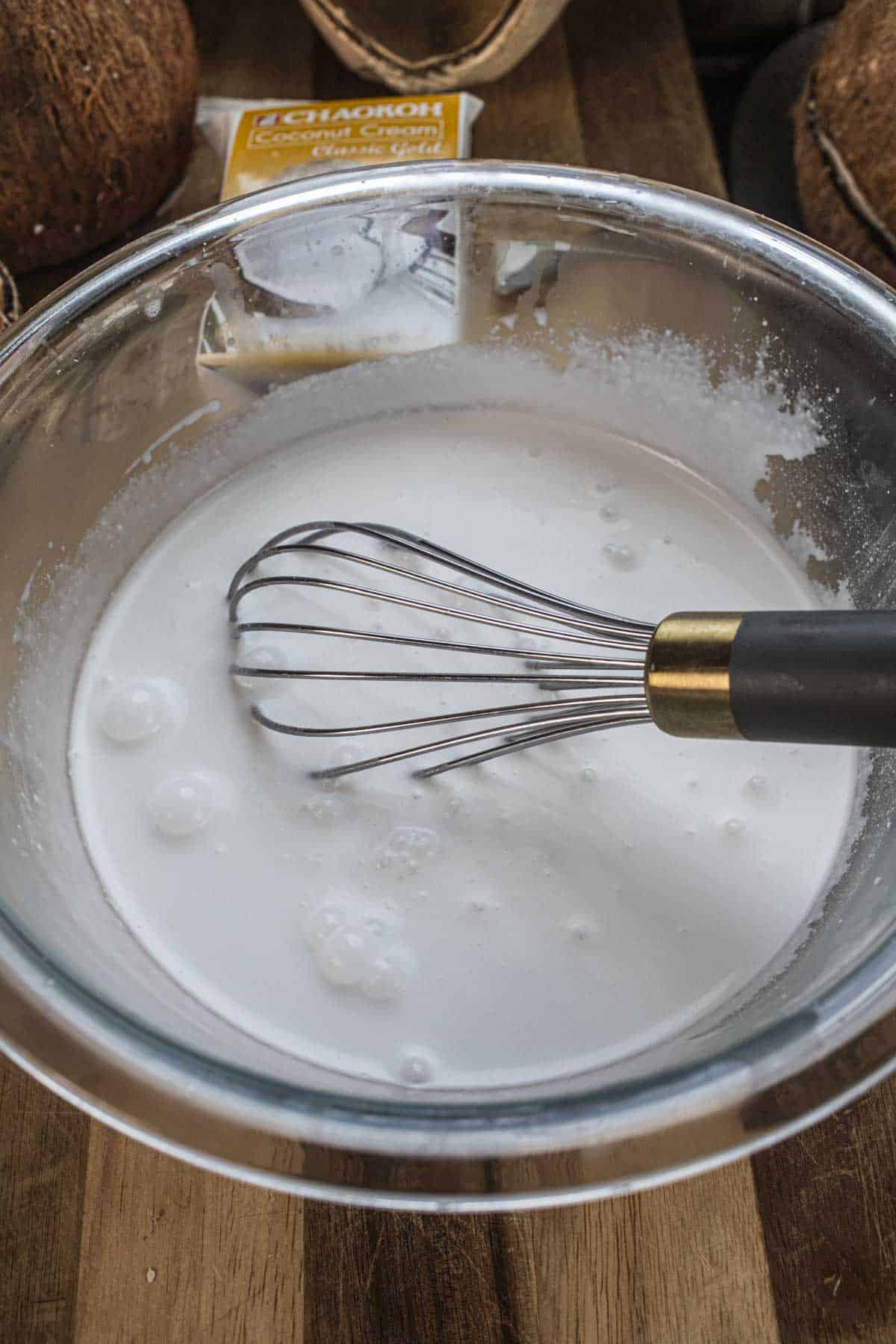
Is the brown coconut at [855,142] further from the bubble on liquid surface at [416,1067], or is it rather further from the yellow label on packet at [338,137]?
the bubble on liquid surface at [416,1067]

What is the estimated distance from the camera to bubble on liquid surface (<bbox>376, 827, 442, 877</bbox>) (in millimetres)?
631

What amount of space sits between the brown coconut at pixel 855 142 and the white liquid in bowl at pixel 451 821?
0.81 ft

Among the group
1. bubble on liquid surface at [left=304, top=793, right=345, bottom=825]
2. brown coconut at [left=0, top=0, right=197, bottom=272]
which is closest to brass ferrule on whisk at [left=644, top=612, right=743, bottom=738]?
bubble on liquid surface at [left=304, top=793, right=345, bottom=825]

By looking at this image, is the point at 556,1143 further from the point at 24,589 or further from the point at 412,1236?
the point at 24,589

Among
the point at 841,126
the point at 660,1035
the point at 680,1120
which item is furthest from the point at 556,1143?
the point at 841,126

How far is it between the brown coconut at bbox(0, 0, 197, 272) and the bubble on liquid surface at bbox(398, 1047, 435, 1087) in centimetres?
66

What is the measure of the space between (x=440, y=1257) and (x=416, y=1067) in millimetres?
87

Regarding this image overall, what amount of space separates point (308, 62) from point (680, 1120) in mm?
961

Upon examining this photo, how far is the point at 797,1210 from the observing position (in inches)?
22.1

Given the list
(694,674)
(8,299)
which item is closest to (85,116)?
(8,299)

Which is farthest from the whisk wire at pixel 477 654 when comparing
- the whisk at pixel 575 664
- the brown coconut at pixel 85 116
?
the brown coconut at pixel 85 116

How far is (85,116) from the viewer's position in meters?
0.82

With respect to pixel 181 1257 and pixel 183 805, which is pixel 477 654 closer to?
pixel 183 805

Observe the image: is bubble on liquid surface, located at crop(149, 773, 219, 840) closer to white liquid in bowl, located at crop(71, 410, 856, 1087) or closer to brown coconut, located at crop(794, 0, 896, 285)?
white liquid in bowl, located at crop(71, 410, 856, 1087)
